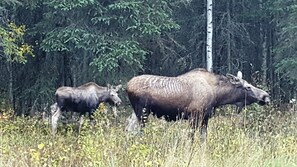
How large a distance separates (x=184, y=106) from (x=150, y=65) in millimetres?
14096

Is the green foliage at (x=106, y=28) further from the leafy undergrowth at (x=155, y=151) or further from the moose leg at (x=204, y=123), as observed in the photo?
the leafy undergrowth at (x=155, y=151)

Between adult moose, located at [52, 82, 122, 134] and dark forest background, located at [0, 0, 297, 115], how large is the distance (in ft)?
2.38

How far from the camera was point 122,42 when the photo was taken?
64.9ft

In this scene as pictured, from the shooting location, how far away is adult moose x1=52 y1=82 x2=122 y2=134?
17.4m

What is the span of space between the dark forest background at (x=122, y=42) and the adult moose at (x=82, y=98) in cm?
72

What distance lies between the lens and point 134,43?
65.5ft

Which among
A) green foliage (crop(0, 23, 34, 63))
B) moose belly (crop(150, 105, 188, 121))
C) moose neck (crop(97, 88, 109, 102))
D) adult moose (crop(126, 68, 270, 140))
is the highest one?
green foliage (crop(0, 23, 34, 63))

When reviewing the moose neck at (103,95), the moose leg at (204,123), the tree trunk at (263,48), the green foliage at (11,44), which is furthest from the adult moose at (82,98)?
the tree trunk at (263,48)

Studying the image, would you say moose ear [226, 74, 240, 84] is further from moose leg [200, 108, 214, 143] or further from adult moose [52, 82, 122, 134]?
adult moose [52, 82, 122, 134]

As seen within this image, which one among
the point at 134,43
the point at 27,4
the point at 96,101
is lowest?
the point at 96,101

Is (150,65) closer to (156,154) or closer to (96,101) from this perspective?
(96,101)

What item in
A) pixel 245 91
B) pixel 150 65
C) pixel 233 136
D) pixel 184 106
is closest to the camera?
pixel 233 136

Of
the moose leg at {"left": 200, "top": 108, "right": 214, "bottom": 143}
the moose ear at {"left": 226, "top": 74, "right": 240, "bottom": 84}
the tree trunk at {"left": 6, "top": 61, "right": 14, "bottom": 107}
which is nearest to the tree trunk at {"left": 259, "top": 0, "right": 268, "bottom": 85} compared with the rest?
the tree trunk at {"left": 6, "top": 61, "right": 14, "bottom": 107}

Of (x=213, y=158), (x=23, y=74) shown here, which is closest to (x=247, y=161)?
(x=213, y=158)
